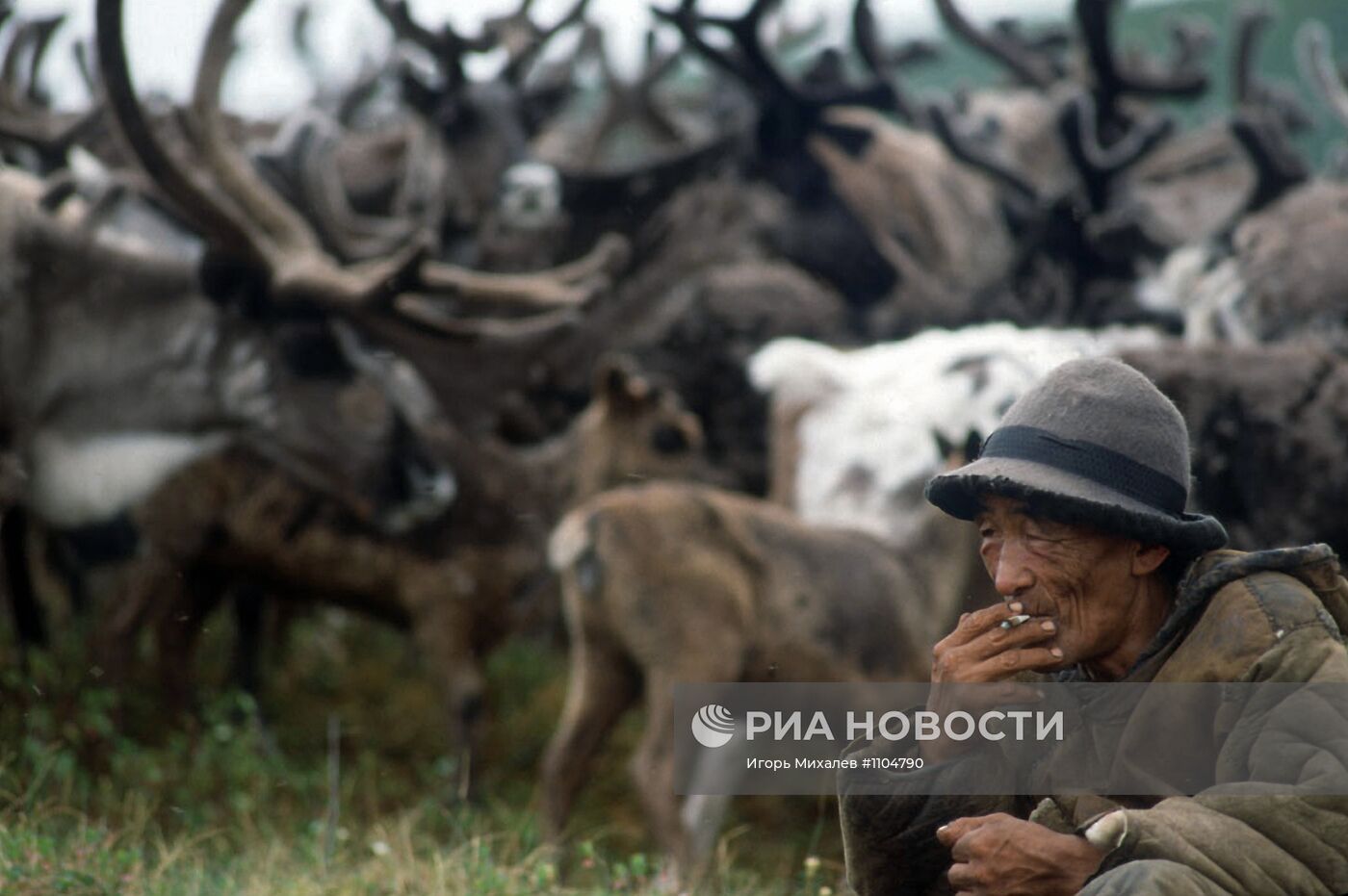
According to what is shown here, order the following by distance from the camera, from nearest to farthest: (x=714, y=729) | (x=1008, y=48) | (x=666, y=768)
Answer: (x=714, y=729), (x=666, y=768), (x=1008, y=48)

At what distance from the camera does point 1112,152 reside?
9273mm

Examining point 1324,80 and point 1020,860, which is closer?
point 1020,860

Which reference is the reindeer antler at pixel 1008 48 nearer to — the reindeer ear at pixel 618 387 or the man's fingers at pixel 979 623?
the reindeer ear at pixel 618 387

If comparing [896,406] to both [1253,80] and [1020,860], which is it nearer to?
[1020,860]

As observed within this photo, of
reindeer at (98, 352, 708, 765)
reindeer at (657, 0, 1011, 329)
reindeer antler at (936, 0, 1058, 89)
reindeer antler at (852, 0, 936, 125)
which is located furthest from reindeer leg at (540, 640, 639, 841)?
reindeer antler at (936, 0, 1058, 89)

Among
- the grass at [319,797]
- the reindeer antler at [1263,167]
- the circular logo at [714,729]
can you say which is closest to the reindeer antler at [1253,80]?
the reindeer antler at [1263,167]

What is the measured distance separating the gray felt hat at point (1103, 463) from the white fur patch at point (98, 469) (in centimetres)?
447

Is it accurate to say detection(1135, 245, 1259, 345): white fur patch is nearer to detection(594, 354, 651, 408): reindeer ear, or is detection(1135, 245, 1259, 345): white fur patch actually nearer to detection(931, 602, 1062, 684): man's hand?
detection(594, 354, 651, 408): reindeer ear

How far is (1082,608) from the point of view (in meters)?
2.47

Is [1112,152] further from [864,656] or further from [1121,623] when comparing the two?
[1121,623]

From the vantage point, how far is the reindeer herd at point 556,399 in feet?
17.9

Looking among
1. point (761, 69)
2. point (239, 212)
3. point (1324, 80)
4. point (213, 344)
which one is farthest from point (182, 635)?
point (1324, 80)

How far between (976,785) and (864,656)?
3.04 metres

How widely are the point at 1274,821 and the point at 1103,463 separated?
56cm
